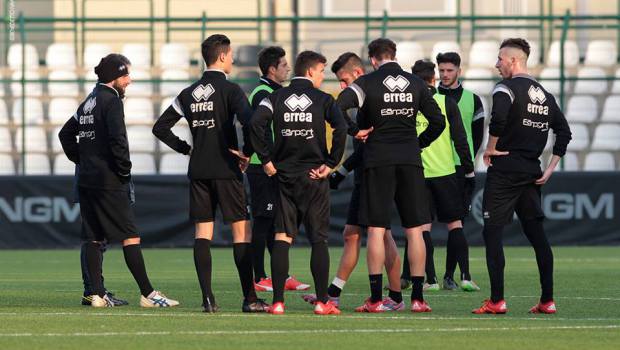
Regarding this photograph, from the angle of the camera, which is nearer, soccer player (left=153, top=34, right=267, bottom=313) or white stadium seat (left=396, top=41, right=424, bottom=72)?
soccer player (left=153, top=34, right=267, bottom=313)

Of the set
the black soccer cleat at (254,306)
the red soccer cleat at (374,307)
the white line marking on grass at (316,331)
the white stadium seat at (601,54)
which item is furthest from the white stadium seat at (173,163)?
the white line marking on grass at (316,331)

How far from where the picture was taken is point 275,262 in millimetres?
10539

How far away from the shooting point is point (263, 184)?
43.3ft

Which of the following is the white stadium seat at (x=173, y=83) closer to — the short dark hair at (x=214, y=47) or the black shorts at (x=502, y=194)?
the short dark hair at (x=214, y=47)

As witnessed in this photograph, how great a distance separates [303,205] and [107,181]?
71.7 inches

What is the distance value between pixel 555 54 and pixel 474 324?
54.5ft

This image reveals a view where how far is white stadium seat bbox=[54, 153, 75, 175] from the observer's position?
23.6 meters

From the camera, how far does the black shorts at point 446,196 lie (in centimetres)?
1345

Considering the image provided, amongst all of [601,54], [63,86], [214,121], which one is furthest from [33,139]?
[214,121]

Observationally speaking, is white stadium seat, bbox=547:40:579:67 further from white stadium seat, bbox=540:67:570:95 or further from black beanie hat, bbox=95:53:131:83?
black beanie hat, bbox=95:53:131:83

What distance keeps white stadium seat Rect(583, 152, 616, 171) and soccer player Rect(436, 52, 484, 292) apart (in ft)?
33.1

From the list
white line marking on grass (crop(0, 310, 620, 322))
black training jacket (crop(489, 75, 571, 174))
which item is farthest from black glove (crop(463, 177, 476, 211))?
white line marking on grass (crop(0, 310, 620, 322))

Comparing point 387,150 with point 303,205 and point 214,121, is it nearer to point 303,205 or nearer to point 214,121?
point 303,205

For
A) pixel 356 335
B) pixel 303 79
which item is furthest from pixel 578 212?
pixel 356 335
